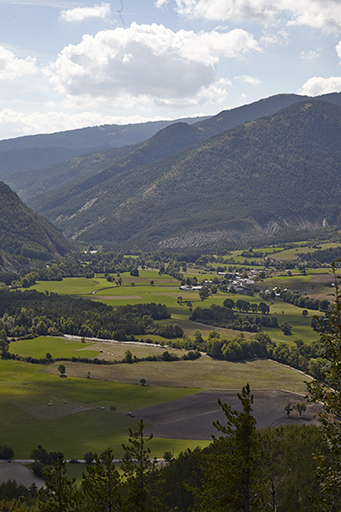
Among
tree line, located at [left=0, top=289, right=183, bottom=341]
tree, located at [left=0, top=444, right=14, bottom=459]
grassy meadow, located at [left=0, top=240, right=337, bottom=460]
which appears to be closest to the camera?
tree, located at [left=0, top=444, right=14, bottom=459]

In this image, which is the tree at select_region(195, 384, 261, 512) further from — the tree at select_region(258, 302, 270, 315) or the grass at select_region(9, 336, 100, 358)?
the tree at select_region(258, 302, 270, 315)

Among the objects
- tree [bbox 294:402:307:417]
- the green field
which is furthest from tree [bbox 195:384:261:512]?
tree [bbox 294:402:307:417]

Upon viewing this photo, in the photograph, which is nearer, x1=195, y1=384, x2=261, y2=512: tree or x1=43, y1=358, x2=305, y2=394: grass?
x1=195, y1=384, x2=261, y2=512: tree

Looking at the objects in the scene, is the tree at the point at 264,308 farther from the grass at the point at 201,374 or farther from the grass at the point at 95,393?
the grass at the point at 95,393

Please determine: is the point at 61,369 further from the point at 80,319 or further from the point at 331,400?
the point at 331,400

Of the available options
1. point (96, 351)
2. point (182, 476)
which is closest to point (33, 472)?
point (182, 476)

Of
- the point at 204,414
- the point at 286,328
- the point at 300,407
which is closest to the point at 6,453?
the point at 204,414

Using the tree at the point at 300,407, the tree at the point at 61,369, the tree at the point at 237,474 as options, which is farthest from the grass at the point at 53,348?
the tree at the point at 237,474

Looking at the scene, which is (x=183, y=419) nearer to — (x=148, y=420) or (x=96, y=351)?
(x=148, y=420)
